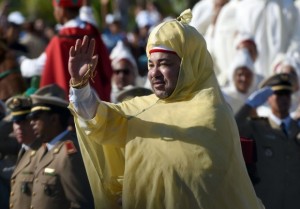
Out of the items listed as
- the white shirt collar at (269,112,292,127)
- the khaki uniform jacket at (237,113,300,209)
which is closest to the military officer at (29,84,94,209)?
the khaki uniform jacket at (237,113,300,209)

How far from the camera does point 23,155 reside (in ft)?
34.2

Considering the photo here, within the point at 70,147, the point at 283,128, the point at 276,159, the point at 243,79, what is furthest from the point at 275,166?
the point at 243,79

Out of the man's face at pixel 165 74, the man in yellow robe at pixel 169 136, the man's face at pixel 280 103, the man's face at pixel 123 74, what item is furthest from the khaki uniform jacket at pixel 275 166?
the man's face at pixel 123 74

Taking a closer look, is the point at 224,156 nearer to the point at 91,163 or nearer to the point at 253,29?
the point at 91,163

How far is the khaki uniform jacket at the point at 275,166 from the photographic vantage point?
10.8 meters

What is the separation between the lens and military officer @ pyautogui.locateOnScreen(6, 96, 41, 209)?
1008cm

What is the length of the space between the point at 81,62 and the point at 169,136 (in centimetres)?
69

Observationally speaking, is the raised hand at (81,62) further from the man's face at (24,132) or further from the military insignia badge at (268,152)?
the military insignia badge at (268,152)

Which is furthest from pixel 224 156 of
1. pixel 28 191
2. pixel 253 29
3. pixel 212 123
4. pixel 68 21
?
pixel 253 29

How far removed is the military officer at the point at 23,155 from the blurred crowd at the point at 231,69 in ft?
0.19

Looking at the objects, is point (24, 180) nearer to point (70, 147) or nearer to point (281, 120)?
point (70, 147)

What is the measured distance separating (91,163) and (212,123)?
0.79 metres

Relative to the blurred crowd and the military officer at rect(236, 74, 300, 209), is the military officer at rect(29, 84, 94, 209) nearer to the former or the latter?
the blurred crowd

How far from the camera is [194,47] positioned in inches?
324
